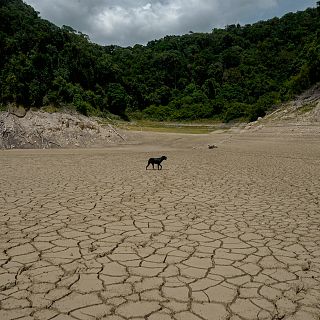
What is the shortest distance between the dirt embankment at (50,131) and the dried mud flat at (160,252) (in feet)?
65.7

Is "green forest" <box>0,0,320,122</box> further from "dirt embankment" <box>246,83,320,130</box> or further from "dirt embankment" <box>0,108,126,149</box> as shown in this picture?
"dirt embankment" <box>246,83,320,130</box>

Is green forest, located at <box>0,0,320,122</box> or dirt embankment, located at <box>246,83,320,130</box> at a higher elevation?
green forest, located at <box>0,0,320,122</box>

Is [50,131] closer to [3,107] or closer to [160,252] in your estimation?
[3,107]

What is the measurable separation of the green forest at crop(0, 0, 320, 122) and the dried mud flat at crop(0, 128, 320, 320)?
91.8ft

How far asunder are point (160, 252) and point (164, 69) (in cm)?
8485

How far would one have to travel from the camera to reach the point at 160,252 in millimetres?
4652

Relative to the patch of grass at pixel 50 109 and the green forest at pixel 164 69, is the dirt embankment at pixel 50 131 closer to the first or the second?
the patch of grass at pixel 50 109

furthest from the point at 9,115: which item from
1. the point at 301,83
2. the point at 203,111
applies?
the point at 203,111

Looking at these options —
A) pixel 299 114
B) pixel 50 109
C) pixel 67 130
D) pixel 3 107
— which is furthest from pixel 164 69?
pixel 67 130

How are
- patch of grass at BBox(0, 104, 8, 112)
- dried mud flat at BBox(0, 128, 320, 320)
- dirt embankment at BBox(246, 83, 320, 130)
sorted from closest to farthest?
dried mud flat at BBox(0, 128, 320, 320), patch of grass at BBox(0, 104, 8, 112), dirt embankment at BBox(246, 83, 320, 130)

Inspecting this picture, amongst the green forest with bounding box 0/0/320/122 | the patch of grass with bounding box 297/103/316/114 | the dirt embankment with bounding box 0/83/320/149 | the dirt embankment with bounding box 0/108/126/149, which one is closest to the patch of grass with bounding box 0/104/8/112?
the green forest with bounding box 0/0/320/122

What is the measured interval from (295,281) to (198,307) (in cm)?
126

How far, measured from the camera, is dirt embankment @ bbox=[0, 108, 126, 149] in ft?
93.9

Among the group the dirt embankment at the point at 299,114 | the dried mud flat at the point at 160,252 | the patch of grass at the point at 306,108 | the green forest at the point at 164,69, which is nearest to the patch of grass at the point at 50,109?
the green forest at the point at 164,69
